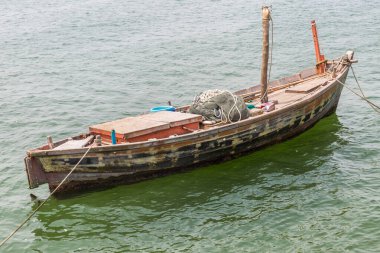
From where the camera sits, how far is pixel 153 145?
47.3 feet

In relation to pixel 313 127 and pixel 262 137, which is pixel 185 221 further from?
pixel 313 127

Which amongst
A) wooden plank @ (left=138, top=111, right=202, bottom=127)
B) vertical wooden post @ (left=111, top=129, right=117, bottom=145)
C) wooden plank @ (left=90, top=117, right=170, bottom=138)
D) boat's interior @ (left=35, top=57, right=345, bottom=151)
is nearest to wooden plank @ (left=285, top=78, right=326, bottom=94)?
boat's interior @ (left=35, top=57, right=345, bottom=151)

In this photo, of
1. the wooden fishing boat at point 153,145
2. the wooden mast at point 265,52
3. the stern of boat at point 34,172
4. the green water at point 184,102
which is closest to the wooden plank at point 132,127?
the wooden fishing boat at point 153,145

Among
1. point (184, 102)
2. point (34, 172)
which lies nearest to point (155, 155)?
point (34, 172)

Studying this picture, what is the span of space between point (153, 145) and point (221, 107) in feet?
8.93

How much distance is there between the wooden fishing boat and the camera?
1393cm

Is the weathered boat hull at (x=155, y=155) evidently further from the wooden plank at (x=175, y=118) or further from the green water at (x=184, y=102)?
the wooden plank at (x=175, y=118)

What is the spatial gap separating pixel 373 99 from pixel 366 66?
542 cm

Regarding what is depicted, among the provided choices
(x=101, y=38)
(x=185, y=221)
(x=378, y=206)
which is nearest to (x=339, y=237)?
(x=378, y=206)

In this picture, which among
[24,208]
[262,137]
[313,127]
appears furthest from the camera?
[313,127]

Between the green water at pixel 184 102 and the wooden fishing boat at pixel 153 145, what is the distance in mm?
448

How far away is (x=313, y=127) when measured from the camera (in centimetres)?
1927

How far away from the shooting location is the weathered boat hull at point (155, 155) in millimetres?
13883

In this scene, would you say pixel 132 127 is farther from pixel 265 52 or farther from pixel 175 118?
pixel 265 52
